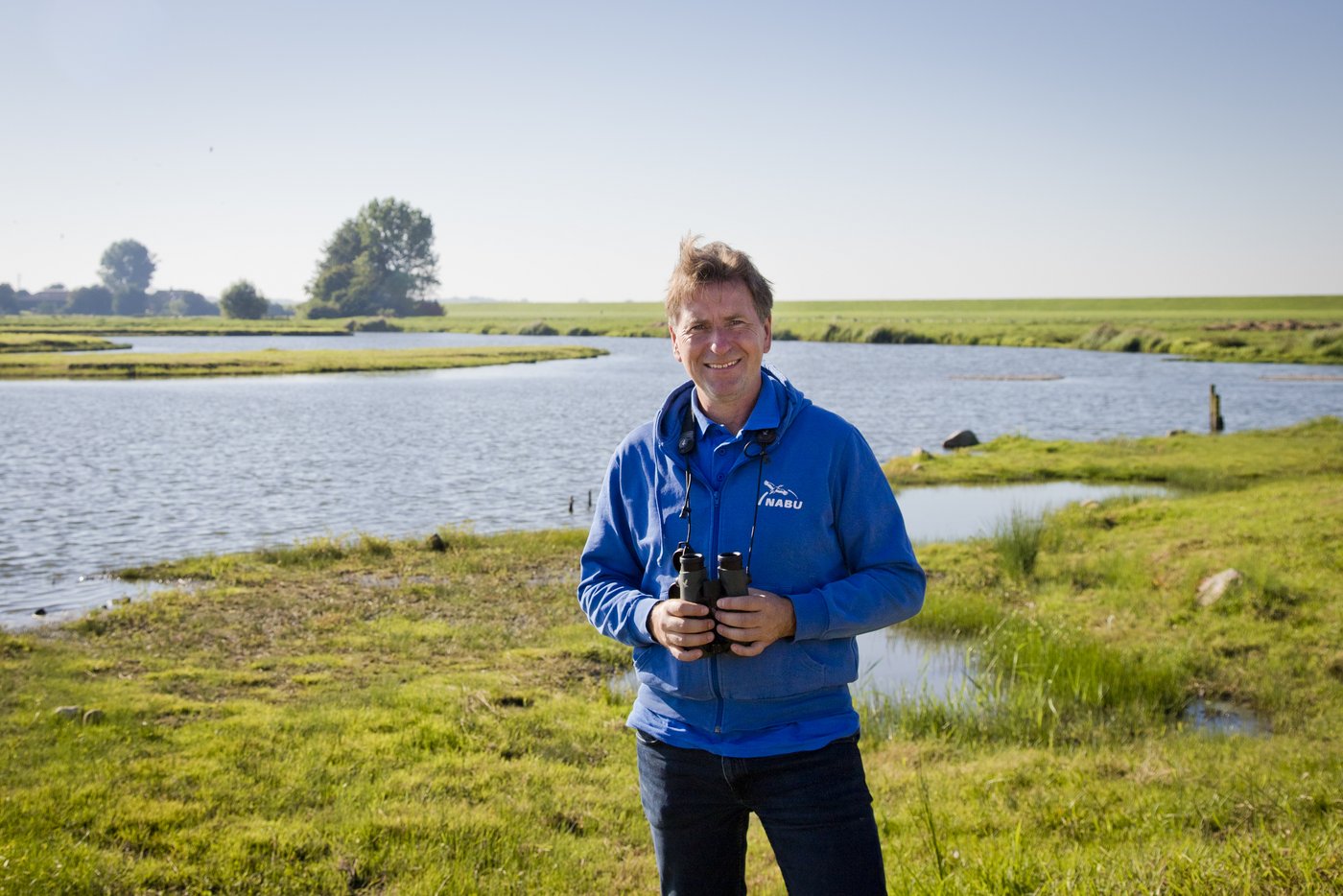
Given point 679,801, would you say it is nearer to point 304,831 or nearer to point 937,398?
point 304,831

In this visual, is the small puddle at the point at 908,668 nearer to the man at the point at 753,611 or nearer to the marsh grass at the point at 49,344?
the man at the point at 753,611

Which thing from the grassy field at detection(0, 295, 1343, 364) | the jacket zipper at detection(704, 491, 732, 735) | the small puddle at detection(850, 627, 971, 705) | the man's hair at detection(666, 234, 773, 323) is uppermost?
the grassy field at detection(0, 295, 1343, 364)

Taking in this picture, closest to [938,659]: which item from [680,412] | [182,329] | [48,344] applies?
[680,412]

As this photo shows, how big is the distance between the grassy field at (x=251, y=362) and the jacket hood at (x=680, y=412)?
60991 millimetres

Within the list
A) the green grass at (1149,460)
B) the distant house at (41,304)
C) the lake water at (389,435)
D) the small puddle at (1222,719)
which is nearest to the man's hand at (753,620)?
the small puddle at (1222,719)

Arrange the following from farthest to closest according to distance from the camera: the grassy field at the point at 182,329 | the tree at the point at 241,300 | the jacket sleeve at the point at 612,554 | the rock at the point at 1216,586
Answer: the tree at the point at 241,300 < the grassy field at the point at 182,329 < the rock at the point at 1216,586 < the jacket sleeve at the point at 612,554

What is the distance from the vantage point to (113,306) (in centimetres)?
19962

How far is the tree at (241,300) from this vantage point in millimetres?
155125

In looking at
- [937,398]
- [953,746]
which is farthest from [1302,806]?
[937,398]

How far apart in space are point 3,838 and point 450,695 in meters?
4.04

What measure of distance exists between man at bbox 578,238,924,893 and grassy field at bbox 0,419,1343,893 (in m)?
2.07

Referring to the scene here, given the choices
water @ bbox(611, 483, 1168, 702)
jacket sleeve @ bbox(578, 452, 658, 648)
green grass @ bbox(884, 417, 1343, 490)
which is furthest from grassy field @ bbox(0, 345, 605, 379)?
jacket sleeve @ bbox(578, 452, 658, 648)

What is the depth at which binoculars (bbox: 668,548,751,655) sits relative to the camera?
283 cm

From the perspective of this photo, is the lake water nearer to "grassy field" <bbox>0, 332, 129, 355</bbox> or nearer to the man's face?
the man's face
